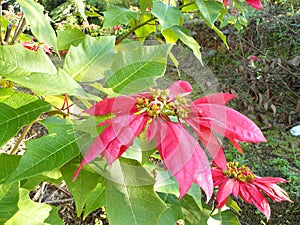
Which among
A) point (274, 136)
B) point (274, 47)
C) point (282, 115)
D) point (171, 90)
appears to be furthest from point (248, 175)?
point (274, 47)

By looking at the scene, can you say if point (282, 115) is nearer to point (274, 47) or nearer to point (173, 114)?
point (274, 47)

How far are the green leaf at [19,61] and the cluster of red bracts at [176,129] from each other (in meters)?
0.09

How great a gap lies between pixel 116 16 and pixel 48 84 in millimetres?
401

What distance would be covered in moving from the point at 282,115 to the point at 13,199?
104 inches

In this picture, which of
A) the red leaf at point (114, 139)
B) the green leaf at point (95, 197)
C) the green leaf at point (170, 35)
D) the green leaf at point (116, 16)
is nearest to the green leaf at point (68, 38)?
the green leaf at point (116, 16)

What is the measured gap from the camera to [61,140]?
1.41 feet

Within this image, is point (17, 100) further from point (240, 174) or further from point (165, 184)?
point (240, 174)

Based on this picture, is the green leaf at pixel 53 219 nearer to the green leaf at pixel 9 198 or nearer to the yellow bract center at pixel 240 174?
the green leaf at pixel 9 198

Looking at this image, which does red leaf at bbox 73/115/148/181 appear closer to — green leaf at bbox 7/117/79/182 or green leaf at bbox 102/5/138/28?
green leaf at bbox 7/117/79/182

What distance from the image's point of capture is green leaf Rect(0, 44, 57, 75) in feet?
1.39

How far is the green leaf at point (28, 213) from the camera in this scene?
526 mm

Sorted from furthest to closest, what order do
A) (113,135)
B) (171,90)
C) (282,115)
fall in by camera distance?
(282,115), (171,90), (113,135)

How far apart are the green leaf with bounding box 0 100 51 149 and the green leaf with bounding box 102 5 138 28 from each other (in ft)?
1.05

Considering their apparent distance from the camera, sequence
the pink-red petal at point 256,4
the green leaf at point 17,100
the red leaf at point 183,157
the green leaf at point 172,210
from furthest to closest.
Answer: the pink-red petal at point 256,4, the green leaf at point 172,210, the green leaf at point 17,100, the red leaf at point 183,157
